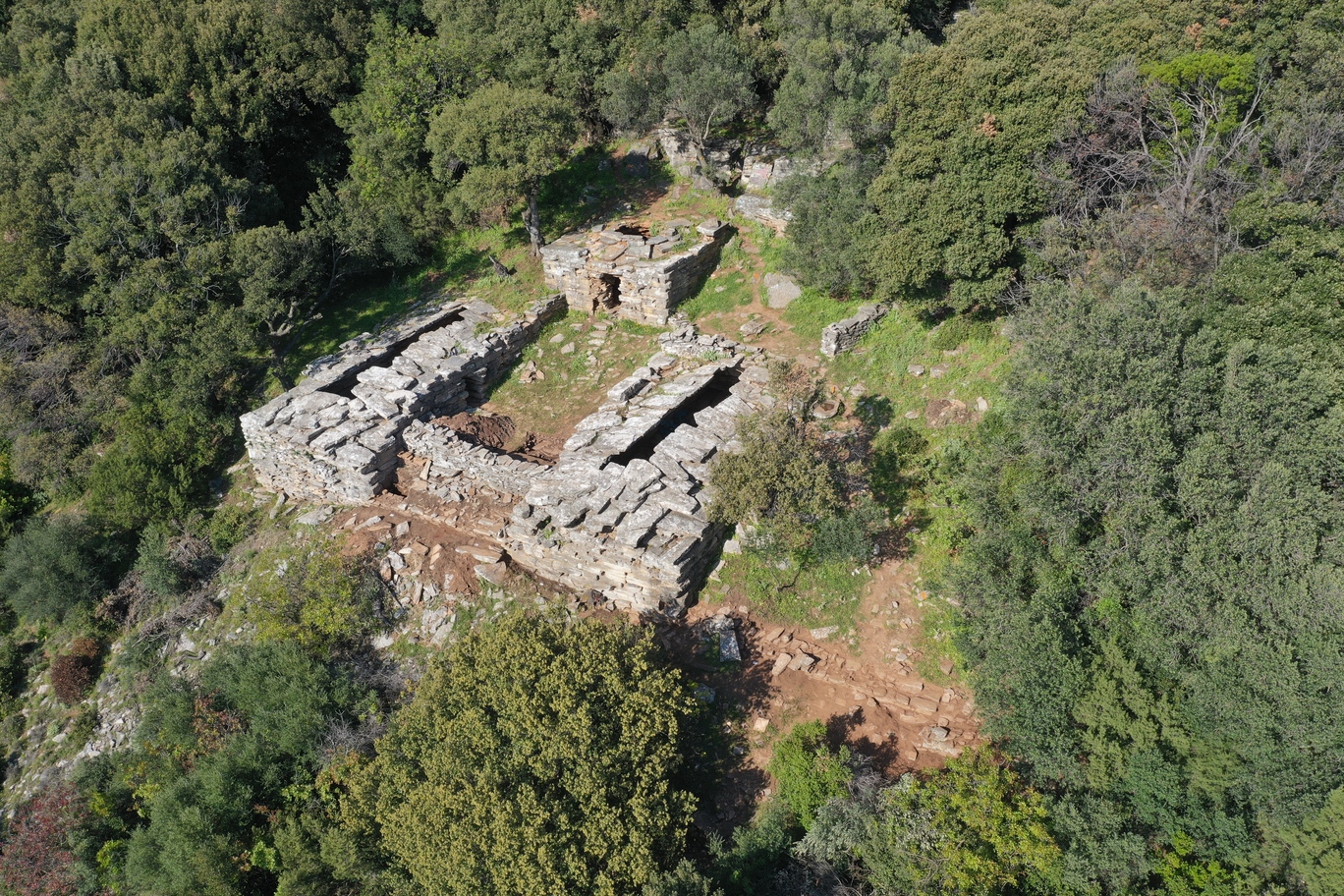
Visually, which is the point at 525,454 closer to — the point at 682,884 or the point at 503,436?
the point at 503,436

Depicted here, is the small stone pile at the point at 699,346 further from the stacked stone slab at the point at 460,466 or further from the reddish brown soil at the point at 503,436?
the stacked stone slab at the point at 460,466

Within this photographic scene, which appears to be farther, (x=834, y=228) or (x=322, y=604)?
(x=834, y=228)

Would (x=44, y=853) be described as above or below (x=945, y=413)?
below

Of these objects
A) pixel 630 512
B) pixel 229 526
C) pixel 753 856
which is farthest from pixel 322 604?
pixel 753 856

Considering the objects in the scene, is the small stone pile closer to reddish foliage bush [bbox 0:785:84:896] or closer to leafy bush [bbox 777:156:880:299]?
leafy bush [bbox 777:156:880:299]

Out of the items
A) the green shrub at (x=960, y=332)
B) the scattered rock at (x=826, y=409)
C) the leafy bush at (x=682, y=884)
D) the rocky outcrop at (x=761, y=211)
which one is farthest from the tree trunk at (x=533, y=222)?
the leafy bush at (x=682, y=884)

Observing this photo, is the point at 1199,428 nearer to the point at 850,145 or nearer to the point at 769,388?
the point at 769,388
